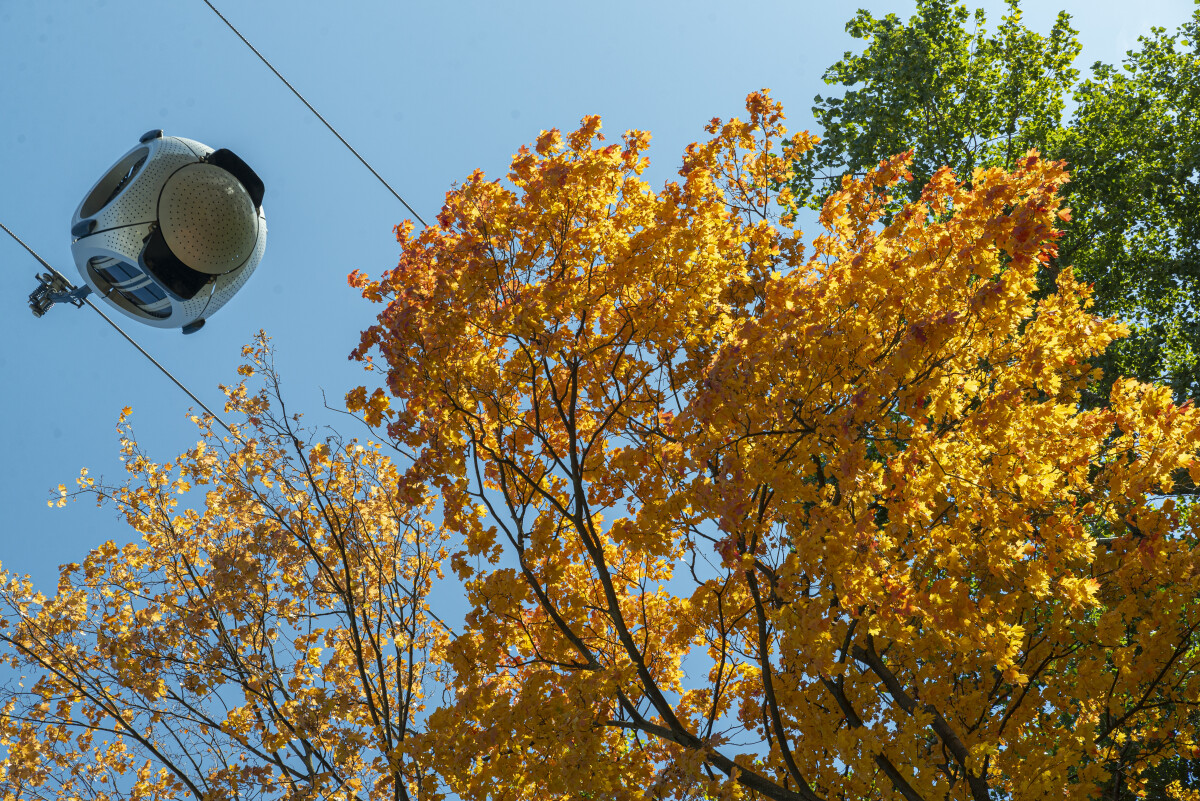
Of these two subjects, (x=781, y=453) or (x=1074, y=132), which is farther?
(x=1074, y=132)

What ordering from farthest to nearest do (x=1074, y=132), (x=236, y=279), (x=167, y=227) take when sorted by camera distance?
(x=1074, y=132) → (x=236, y=279) → (x=167, y=227)

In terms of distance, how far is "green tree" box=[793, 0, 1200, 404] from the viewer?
12.8 metres

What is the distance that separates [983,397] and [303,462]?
4.96 m

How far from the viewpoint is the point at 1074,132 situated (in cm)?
1321

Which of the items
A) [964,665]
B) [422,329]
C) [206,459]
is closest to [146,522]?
[206,459]

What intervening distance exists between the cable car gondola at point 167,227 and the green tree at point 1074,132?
→ 35.3ft

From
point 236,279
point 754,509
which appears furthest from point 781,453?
point 236,279

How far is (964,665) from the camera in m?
5.55

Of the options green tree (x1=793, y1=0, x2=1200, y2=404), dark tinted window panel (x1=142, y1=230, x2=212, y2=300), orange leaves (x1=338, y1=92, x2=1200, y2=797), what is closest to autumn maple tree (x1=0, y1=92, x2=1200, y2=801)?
orange leaves (x1=338, y1=92, x2=1200, y2=797)

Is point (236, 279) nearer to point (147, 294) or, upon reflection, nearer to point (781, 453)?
point (147, 294)

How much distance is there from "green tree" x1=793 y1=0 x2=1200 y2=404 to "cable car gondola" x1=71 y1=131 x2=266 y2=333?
10.8 meters

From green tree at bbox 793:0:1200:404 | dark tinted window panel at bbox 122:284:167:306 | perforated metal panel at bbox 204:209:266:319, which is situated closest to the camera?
dark tinted window panel at bbox 122:284:167:306

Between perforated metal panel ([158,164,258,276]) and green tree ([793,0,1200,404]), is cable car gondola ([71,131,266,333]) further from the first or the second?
green tree ([793,0,1200,404])

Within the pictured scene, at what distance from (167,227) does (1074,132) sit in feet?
45.5
